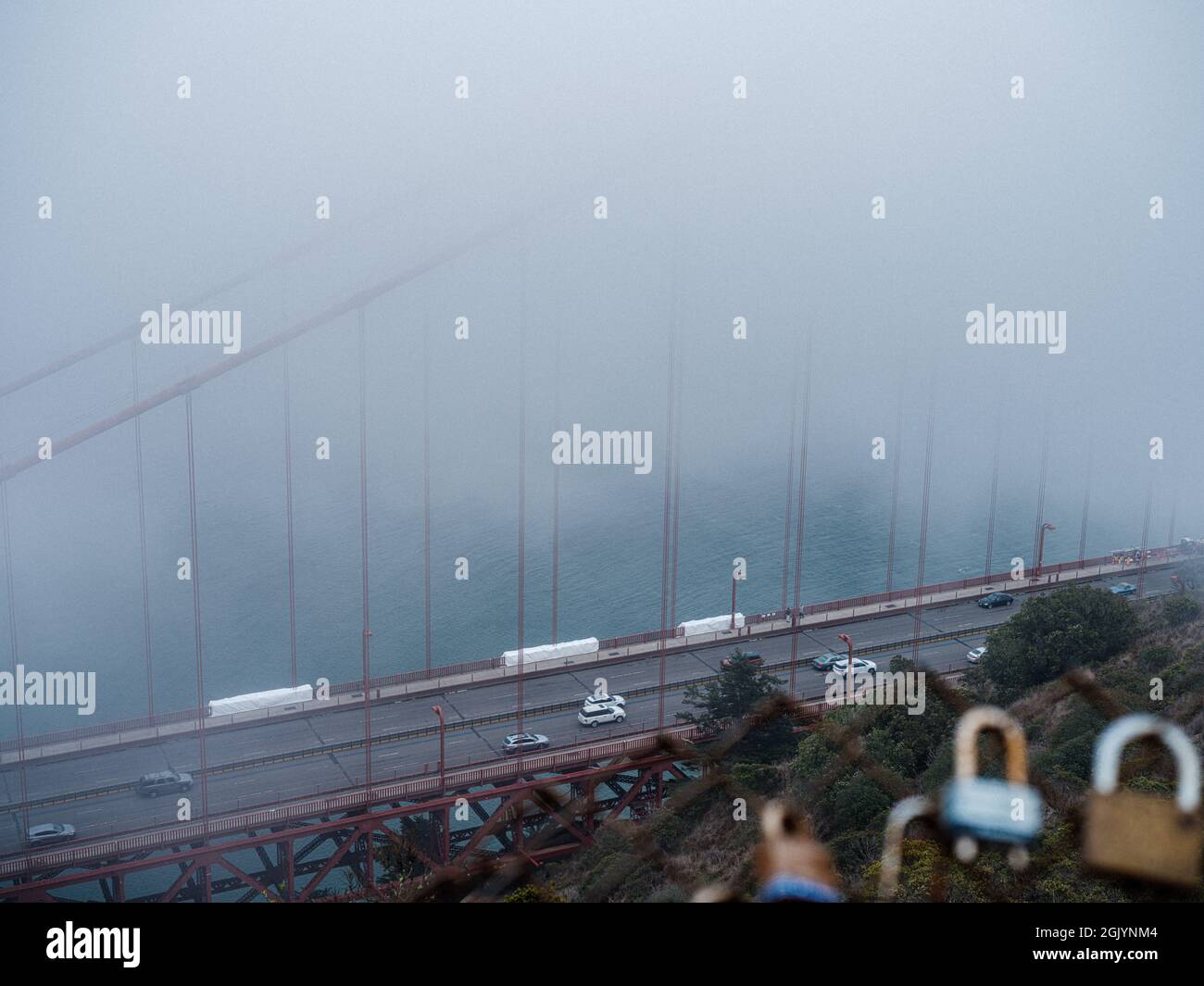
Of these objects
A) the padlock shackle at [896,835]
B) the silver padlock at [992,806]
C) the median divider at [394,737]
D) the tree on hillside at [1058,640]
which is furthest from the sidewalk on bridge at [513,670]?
the padlock shackle at [896,835]

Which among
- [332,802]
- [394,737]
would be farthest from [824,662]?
[332,802]

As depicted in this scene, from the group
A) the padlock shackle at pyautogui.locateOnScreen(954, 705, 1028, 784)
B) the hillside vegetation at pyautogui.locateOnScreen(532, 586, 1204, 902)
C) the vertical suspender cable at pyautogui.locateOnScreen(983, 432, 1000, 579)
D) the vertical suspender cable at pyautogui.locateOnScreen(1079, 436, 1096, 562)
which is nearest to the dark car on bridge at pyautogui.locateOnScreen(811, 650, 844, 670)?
the hillside vegetation at pyautogui.locateOnScreen(532, 586, 1204, 902)

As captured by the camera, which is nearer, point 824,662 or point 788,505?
point 824,662

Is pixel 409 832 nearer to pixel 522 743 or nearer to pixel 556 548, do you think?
pixel 522 743

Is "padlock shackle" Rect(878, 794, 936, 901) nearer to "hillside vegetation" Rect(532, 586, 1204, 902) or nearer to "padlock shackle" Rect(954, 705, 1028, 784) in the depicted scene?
"hillside vegetation" Rect(532, 586, 1204, 902)

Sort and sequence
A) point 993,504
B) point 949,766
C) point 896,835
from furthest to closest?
point 993,504 < point 949,766 < point 896,835
